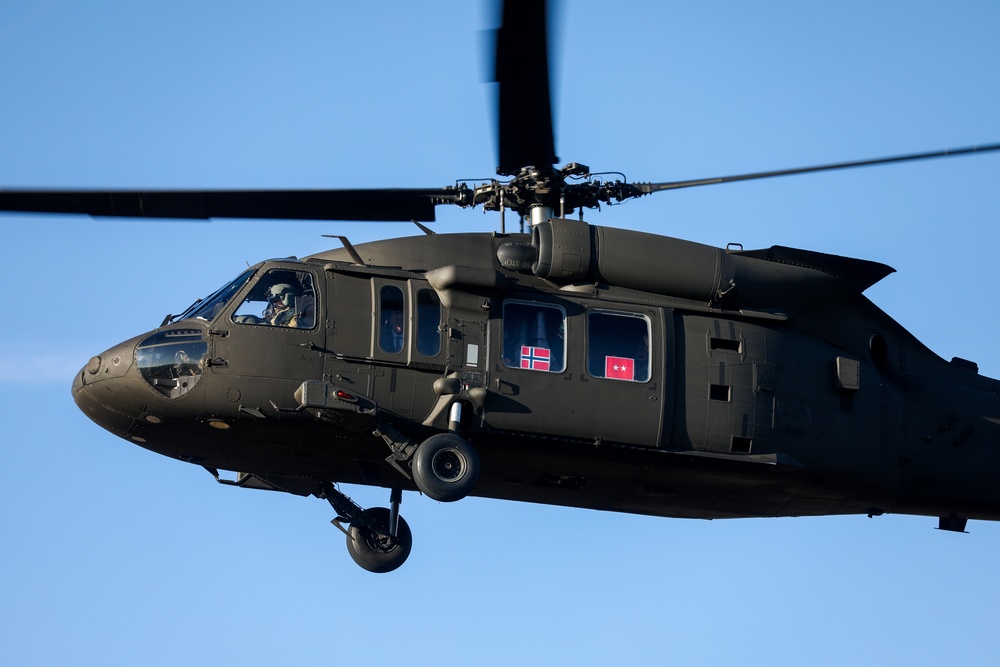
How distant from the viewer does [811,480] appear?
18.9 meters

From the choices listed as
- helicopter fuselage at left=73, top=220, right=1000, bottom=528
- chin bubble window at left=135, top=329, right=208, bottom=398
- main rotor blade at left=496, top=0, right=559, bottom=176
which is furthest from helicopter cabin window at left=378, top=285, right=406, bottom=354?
main rotor blade at left=496, top=0, right=559, bottom=176

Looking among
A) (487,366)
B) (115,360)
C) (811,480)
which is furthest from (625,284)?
(115,360)

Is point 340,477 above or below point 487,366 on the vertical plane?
below

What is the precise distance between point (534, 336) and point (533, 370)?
0.42 m

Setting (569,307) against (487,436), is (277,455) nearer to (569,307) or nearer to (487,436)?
(487,436)

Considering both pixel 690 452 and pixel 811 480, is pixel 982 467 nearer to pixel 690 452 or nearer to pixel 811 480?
pixel 811 480

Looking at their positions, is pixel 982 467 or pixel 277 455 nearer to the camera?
pixel 277 455

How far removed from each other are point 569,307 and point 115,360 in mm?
5052

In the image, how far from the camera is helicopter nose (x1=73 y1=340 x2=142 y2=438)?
17.3 m

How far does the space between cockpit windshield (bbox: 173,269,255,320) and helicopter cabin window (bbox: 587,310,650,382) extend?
3.92m

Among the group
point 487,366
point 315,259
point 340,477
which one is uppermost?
point 315,259

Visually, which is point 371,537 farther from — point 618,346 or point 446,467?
point 618,346

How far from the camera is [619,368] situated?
1795 centimetres

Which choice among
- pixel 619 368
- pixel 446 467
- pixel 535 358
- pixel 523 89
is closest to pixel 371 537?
pixel 446 467
